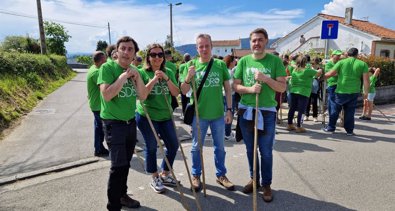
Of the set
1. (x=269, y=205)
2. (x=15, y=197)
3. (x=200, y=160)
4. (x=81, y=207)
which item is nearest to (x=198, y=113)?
(x=200, y=160)

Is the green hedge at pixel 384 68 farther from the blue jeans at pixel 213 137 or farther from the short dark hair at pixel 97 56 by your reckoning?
the short dark hair at pixel 97 56

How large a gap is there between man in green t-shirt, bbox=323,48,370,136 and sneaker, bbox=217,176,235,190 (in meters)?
4.09

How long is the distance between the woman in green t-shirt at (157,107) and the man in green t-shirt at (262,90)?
87 cm

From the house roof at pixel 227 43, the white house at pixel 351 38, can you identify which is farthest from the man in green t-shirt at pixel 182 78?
the house roof at pixel 227 43

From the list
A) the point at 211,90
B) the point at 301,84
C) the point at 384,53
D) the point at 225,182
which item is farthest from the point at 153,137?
the point at 384,53

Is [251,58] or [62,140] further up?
[251,58]

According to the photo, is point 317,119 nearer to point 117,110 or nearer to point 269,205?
point 269,205

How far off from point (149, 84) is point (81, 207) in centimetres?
167

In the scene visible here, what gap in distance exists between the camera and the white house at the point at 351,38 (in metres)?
25.4

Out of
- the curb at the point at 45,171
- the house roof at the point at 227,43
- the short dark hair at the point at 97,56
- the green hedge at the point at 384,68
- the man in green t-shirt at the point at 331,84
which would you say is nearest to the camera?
the curb at the point at 45,171

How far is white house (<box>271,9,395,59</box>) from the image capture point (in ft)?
83.3

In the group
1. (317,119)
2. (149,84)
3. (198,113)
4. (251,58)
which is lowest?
(317,119)

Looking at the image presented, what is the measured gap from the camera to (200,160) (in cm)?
394

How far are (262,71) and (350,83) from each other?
4.07 meters
